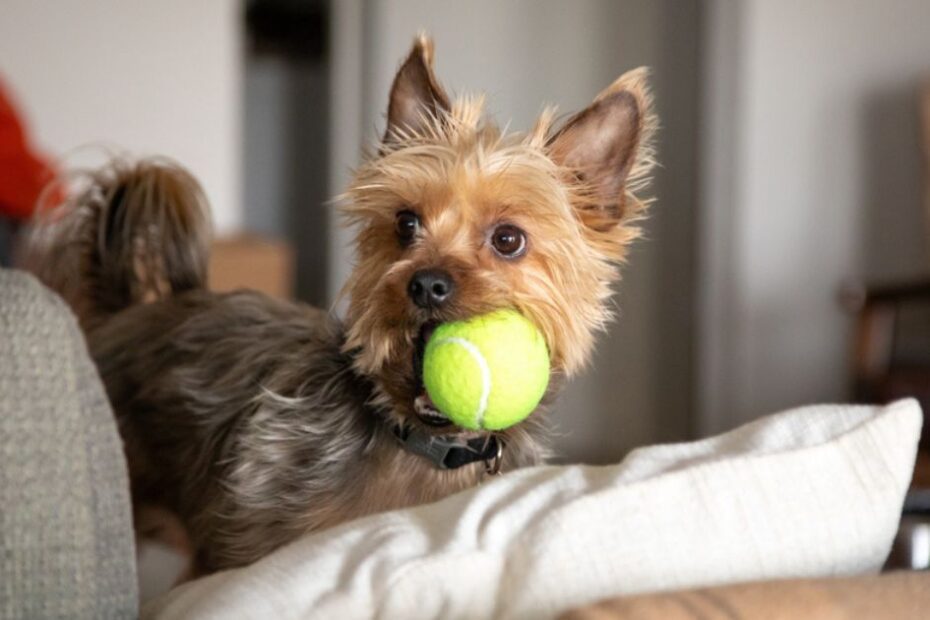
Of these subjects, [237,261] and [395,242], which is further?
[237,261]

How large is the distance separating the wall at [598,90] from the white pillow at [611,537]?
390cm

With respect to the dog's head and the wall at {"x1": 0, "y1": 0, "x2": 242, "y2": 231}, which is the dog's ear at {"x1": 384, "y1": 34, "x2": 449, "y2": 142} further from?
the wall at {"x1": 0, "y1": 0, "x2": 242, "y2": 231}

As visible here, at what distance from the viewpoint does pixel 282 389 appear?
167 cm

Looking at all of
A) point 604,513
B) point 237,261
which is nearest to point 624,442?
point 237,261

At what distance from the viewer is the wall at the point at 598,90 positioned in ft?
15.8

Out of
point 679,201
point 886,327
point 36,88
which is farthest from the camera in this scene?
point 679,201

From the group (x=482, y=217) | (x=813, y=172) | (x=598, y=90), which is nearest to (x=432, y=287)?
(x=482, y=217)

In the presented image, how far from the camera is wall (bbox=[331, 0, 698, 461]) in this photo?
483 cm

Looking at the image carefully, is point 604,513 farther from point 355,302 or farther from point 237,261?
point 237,261

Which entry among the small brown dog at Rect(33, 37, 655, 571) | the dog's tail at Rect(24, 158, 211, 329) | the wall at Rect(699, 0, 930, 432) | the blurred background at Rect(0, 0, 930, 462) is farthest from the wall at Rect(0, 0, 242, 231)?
the small brown dog at Rect(33, 37, 655, 571)

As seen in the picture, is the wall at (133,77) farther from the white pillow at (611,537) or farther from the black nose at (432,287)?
the white pillow at (611,537)

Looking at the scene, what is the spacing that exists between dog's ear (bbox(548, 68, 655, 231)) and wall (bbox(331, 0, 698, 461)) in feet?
10.3

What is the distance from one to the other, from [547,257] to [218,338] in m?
0.55

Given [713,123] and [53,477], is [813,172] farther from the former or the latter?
[53,477]
